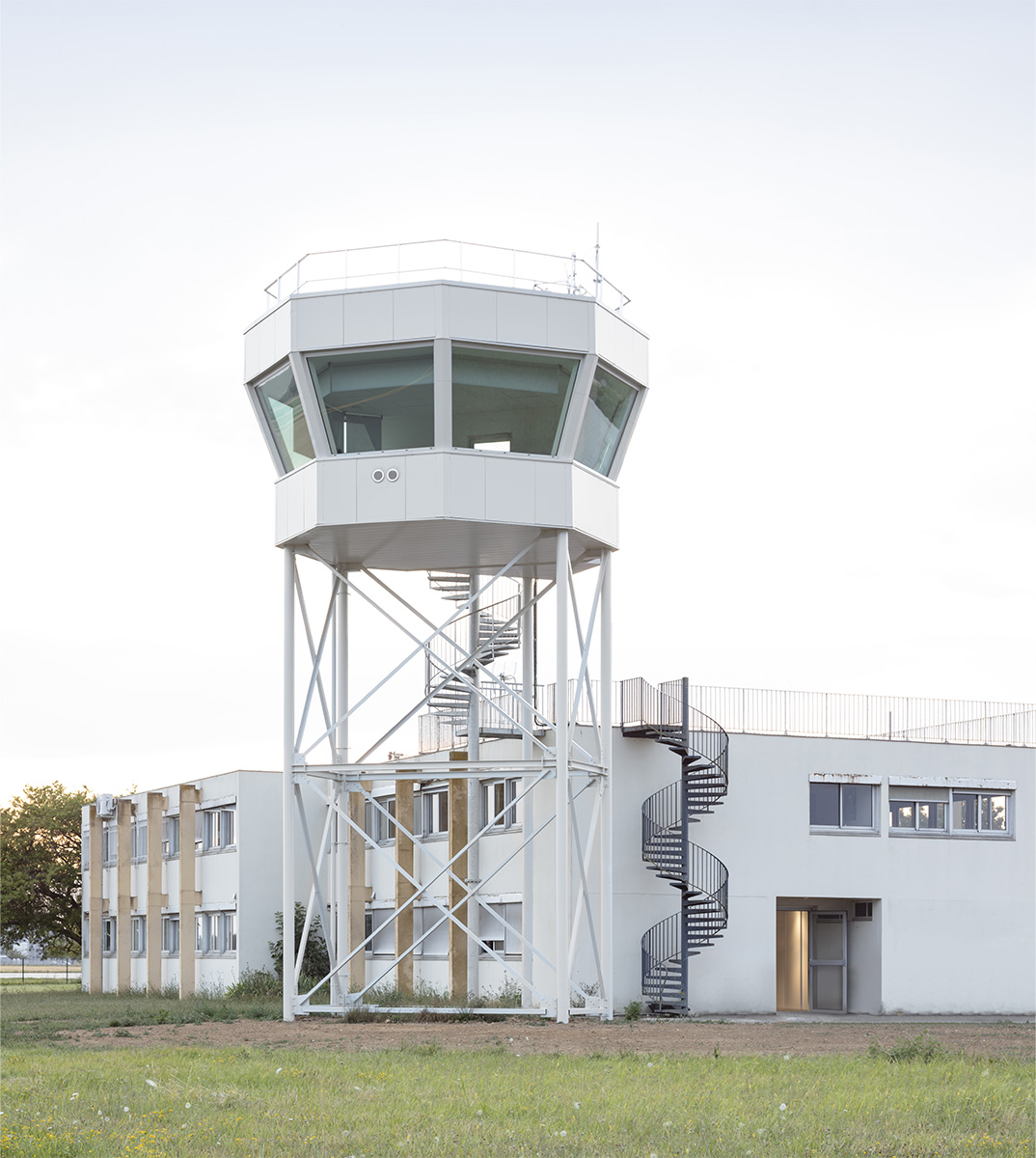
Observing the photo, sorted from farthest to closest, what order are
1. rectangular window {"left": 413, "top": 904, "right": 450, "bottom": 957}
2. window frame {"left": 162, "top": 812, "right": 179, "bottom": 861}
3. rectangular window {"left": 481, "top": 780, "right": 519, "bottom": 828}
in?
window frame {"left": 162, "top": 812, "right": 179, "bottom": 861} → rectangular window {"left": 413, "top": 904, "right": 450, "bottom": 957} → rectangular window {"left": 481, "top": 780, "right": 519, "bottom": 828}

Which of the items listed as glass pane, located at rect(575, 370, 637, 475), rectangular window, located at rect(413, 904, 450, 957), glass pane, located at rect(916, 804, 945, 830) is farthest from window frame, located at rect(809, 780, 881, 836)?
glass pane, located at rect(575, 370, 637, 475)

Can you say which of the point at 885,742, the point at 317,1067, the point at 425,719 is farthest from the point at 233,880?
the point at 317,1067

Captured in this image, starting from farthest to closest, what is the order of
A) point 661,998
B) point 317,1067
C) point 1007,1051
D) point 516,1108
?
point 661,998
point 1007,1051
point 317,1067
point 516,1108

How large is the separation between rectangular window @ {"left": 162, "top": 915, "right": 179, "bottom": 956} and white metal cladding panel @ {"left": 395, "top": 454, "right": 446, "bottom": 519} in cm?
2734

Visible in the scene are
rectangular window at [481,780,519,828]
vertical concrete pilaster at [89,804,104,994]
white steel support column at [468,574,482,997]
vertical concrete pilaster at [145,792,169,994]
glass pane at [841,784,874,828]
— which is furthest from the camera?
vertical concrete pilaster at [89,804,104,994]

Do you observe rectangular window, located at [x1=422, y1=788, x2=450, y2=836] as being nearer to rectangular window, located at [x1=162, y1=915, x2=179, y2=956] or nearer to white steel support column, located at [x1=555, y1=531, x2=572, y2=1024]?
white steel support column, located at [x1=555, y1=531, x2=572, y2=1024]

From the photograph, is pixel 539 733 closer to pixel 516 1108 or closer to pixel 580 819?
pixel 580 819

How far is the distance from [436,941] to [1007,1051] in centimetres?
1944

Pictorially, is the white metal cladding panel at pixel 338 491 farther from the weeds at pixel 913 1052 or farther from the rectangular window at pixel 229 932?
the rectangular window at pixel 229 932

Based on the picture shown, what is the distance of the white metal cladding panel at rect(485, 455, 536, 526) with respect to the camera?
91.0 ft

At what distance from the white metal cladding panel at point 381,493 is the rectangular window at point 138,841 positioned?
28.9 m

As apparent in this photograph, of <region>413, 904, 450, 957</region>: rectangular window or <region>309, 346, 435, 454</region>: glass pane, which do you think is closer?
<region>309, 346, 435, 454</region>: glass pane

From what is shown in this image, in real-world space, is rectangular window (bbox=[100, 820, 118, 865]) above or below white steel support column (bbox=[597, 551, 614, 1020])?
below

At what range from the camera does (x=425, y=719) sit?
40.5 m
